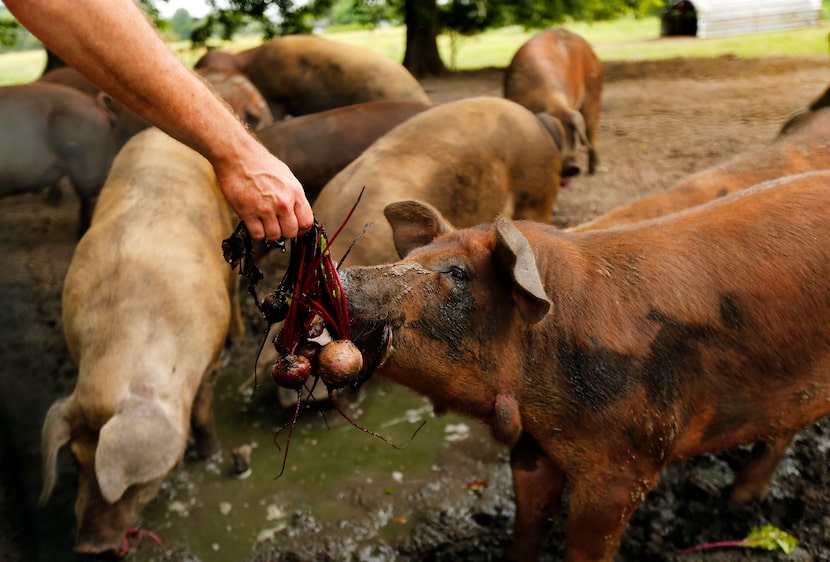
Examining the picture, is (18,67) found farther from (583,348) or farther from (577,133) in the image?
(583,348)

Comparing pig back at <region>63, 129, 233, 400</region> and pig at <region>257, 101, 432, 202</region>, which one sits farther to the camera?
pig at <region>257, 101, 432, 202</region>

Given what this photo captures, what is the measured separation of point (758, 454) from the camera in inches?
143

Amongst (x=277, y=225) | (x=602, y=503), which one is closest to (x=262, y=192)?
(x=277, y=225)

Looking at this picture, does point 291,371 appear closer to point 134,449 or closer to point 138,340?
point 134,449

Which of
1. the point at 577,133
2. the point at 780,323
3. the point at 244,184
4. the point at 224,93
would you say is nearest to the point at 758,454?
the point at 780,323

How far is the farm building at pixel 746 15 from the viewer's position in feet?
76.7

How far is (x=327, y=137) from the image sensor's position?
6.49 m

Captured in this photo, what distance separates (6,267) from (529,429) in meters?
3.21

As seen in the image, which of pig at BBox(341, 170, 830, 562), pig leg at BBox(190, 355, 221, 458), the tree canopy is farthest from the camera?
the tree canopy

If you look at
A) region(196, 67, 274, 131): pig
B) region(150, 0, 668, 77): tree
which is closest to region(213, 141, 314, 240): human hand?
region(196, 67, 274, 131): pig

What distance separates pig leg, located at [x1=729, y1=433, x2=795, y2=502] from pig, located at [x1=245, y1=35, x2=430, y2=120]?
5.94 meters

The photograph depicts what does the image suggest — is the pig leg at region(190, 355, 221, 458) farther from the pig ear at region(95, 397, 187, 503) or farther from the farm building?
the farm building

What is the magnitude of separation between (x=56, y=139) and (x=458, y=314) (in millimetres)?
5286

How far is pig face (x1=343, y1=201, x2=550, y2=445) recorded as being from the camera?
2.48 metres
